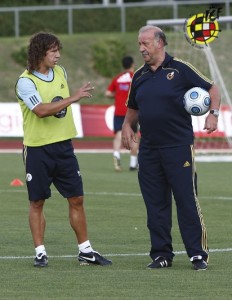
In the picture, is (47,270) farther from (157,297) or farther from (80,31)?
(80,31)

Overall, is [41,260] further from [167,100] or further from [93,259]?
[167,100]

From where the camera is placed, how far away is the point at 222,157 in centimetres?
2730

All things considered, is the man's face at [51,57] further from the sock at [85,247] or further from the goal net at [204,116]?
the goal net at [204,116]

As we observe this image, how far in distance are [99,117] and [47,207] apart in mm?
16292

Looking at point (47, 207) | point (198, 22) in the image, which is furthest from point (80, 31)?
point (47, 207)

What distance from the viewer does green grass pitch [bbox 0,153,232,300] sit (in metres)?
9.37

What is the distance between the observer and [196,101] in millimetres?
10312

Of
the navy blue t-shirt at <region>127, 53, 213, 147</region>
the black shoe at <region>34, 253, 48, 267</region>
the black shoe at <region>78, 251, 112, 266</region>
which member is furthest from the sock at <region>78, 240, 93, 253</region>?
the navy blue t-shirt at <region>127, 53, 213, 147</region>

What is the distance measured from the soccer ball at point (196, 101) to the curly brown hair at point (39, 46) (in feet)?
4.55

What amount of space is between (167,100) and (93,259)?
1.71 metres

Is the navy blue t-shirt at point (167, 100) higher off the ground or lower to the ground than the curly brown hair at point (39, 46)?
lower

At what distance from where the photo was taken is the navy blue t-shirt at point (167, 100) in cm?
1053

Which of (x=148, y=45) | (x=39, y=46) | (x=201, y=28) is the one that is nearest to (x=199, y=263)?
(x=148, y=45)

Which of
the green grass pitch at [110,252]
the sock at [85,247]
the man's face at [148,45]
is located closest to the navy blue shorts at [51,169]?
the sock at [85,247]
